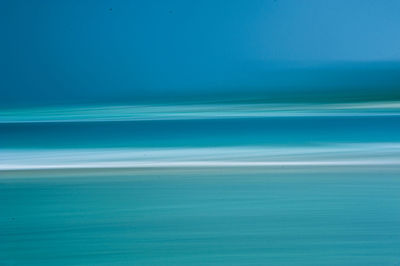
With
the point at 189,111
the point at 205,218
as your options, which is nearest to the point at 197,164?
the point at 205,218

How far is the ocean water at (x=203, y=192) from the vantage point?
0.43 m

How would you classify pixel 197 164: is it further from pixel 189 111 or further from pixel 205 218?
pixel 189 111

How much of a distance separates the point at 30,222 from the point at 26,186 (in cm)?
12

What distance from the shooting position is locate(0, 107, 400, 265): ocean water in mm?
428

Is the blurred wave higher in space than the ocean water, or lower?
higher

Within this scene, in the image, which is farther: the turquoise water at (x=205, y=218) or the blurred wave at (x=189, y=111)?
the blurred wave at (x=189, y=111)

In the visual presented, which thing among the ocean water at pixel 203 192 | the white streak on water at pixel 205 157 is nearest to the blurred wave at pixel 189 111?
the ocean water at pixel 203 192

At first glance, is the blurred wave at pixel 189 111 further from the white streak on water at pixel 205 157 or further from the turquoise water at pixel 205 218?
the turquoise water at pixel 205 218

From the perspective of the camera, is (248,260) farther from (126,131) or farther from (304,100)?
(304,100)

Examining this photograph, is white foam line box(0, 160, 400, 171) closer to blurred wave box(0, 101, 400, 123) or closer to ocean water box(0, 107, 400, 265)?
ocean water box(0, 107, 400, 265)

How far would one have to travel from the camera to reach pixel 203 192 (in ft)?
1.89

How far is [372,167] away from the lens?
0.65m

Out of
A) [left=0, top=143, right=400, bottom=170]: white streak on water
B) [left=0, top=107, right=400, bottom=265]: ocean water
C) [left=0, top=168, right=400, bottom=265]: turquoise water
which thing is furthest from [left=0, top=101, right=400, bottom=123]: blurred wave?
[left=0, top=168, right=400, bottom=265]: turquoise water

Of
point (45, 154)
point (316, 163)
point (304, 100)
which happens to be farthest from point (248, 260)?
point (304, 100)
